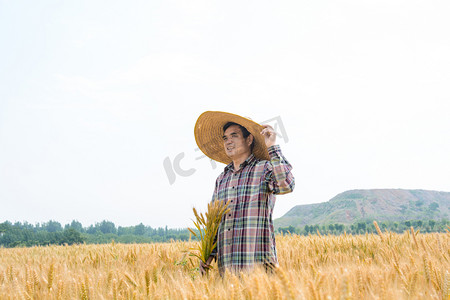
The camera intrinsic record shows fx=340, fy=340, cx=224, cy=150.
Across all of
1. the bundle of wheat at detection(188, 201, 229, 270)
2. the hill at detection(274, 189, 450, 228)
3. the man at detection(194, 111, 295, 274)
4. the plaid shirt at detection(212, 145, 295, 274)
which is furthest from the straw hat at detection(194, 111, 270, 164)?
the hill at detection(274, 189, 450, 228)

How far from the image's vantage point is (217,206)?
294 centimetres

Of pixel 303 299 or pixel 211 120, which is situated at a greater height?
pixel 211 120

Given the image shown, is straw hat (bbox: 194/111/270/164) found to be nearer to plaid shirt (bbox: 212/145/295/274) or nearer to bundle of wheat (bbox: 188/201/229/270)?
plaid shirt (bbox: 212/145/295/274)

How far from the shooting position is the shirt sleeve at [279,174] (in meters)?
2.95

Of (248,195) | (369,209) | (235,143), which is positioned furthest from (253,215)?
(369,209)

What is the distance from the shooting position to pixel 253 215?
10.2 ft

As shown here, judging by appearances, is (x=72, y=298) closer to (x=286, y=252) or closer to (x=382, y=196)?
(x=286, y=252)

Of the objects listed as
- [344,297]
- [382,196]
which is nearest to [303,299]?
[344,297]

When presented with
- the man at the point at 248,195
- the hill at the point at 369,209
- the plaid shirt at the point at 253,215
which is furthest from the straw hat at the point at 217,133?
the hill at the point at 369,209

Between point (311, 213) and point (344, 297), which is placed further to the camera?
point (311, 213)

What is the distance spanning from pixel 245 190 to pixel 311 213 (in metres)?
174

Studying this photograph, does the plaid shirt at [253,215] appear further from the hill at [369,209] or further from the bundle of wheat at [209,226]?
the hill at [369,209]

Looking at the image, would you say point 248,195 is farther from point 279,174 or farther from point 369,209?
point 369,209

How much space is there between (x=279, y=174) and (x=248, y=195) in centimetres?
41
